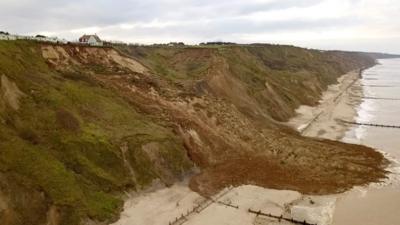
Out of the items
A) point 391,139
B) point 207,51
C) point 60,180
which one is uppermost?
point 207,51

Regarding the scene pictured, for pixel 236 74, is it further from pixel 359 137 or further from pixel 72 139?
pixel 72 139

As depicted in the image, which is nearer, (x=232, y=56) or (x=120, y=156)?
(x=120, y=156)

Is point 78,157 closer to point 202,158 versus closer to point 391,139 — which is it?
point 202,158

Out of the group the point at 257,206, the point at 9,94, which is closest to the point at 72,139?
the point at 9,94

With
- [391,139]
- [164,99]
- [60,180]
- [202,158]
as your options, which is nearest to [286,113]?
[391,139]

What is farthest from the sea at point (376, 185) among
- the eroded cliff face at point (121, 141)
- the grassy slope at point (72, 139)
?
the grassy slope at point (72, 139)

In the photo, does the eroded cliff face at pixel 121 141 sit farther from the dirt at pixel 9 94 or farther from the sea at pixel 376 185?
the sea at pixel 376 185

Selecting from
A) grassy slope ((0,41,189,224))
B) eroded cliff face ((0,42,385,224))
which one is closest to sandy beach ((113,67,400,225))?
eroded cliff face ((0,42,385,224))
